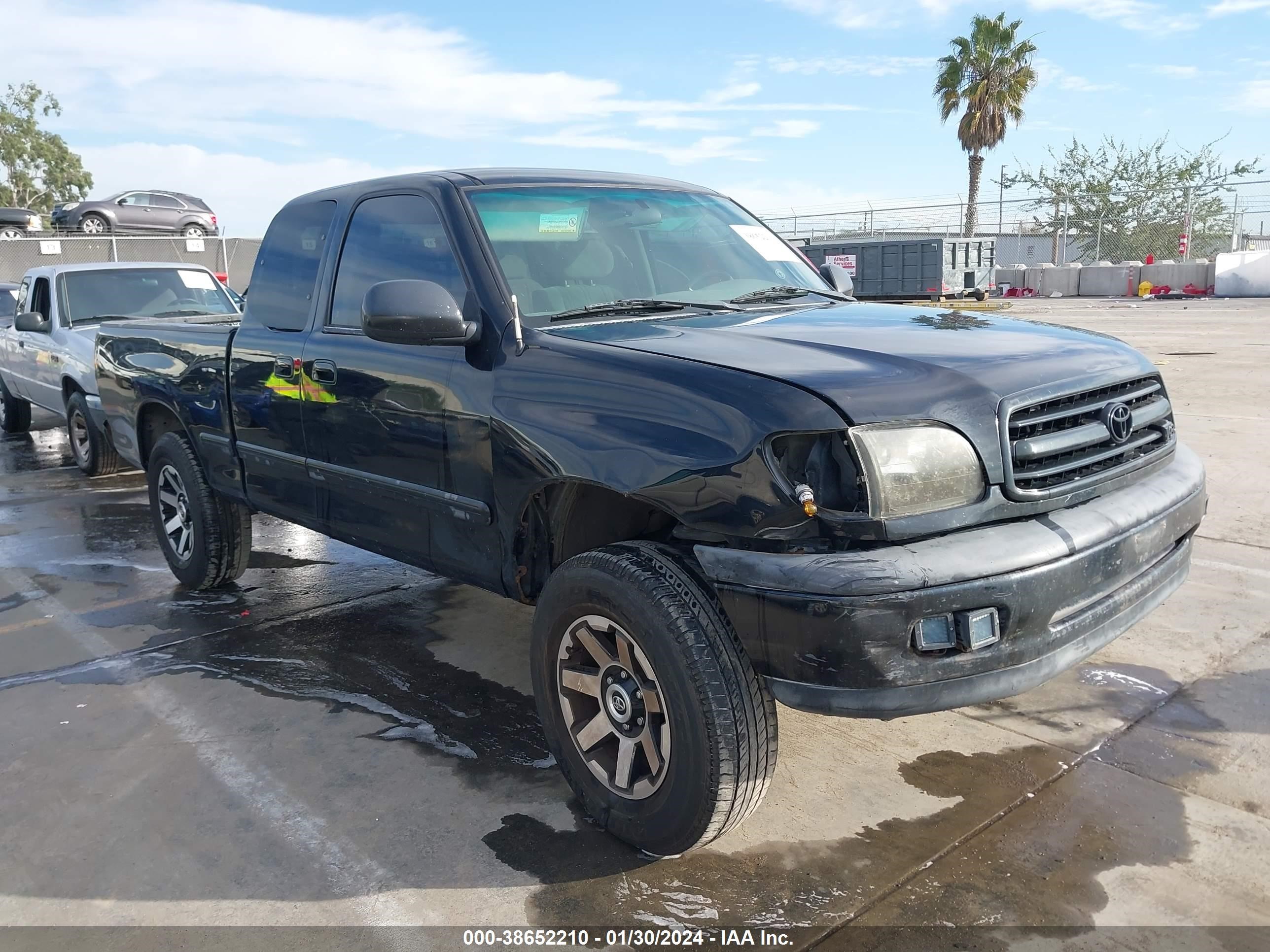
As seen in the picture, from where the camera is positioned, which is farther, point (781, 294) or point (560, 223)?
point (781, 294)

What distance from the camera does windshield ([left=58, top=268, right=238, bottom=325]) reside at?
29.7ft

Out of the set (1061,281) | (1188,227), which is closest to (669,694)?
(1061,281)

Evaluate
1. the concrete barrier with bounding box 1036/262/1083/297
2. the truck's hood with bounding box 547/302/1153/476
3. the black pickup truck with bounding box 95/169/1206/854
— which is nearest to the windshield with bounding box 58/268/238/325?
the black pickup truck with bounding box 95/169/1206/854

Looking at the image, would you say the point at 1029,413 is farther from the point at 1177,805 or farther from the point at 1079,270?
the point at 1079,270

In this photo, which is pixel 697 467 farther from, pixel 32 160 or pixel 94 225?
pixel 32 160

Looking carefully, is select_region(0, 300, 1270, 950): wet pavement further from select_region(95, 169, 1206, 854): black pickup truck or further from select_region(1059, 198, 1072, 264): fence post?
select_region(1059, 198, 1072, 264): fence post

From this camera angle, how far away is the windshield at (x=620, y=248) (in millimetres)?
3574

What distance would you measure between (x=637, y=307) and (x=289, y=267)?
5.95 ft

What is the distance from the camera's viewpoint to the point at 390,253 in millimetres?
3945

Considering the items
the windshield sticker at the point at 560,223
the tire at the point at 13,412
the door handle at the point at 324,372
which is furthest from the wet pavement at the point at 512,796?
the tire at the point at 13,412

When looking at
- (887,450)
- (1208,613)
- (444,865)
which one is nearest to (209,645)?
(444,865)

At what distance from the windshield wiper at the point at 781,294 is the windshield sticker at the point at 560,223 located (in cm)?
63

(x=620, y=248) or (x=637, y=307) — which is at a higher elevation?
(x=620, y=248)

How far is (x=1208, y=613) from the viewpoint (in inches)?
180
